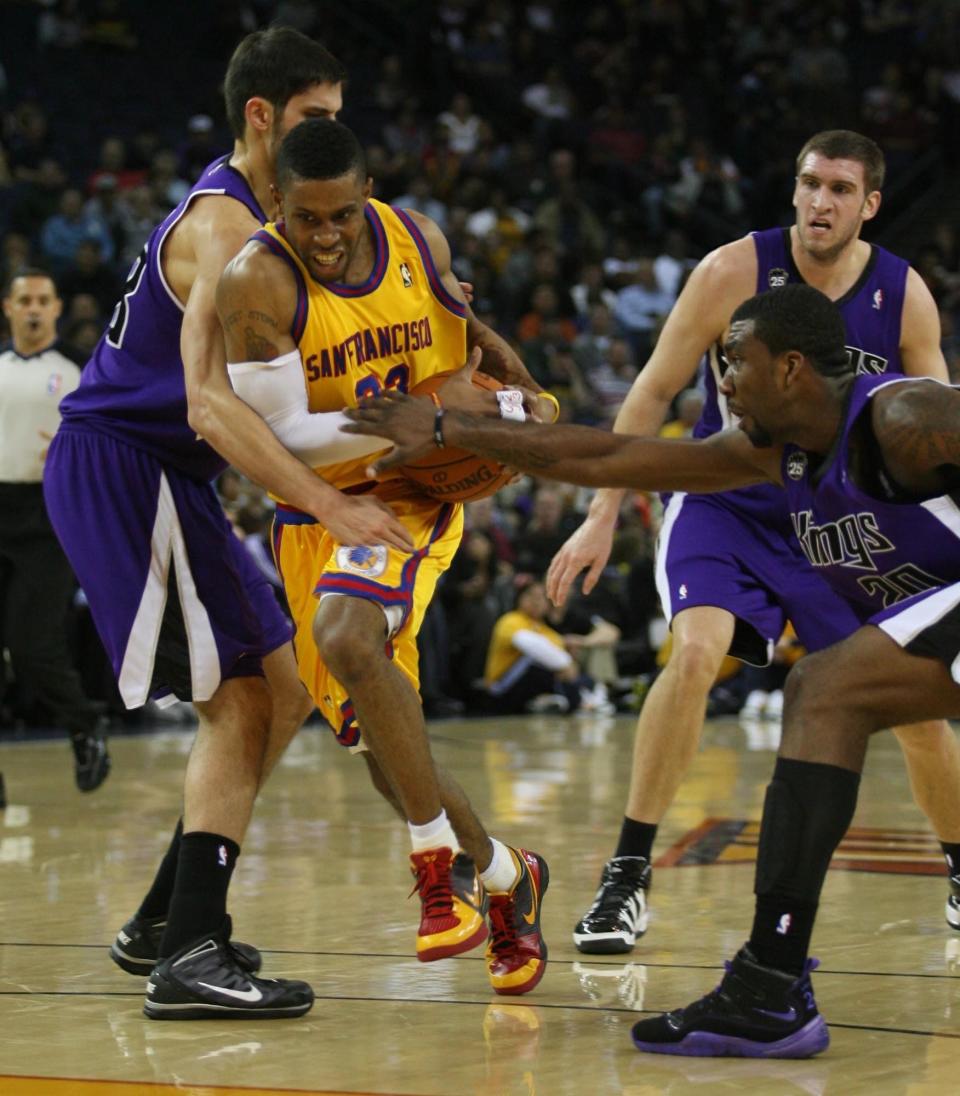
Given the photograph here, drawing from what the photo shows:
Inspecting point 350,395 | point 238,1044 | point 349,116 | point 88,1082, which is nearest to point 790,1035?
point 238,1044

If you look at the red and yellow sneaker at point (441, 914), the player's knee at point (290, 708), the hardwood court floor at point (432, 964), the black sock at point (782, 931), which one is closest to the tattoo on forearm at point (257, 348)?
the player's knee at point (290, 708)

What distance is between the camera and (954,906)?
4703mm

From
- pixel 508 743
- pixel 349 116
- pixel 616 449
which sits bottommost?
pixel 508 743

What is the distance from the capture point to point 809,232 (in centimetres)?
479

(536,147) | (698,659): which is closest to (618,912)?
(698,659)

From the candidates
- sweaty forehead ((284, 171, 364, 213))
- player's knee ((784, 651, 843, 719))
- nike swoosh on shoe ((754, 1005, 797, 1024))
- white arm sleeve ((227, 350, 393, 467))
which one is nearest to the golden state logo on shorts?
white arm sleeve ((227, 350, 393, 467))

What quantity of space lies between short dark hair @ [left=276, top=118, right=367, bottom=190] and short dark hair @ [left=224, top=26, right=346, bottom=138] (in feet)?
1.26

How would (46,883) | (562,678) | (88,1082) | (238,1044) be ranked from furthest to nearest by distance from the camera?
(562,678)
(46,883)
(238,1044)
(88,1082)

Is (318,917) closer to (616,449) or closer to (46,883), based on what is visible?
(46,883)

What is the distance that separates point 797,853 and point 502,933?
3.00 ft

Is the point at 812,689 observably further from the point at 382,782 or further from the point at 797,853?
the point at 382,782

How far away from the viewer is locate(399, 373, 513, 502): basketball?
13.2 feet

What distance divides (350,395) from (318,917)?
160 centimetres

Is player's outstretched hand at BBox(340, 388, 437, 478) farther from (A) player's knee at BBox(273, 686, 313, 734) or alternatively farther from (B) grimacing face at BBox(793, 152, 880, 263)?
(B) grimacing face at BBox(793, 152, 880, 263)
